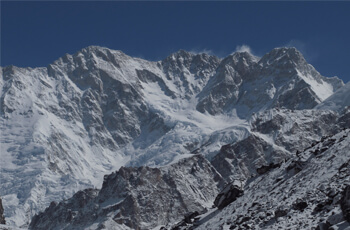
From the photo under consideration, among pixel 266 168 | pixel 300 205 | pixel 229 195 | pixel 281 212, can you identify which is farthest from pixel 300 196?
pixel 266 168

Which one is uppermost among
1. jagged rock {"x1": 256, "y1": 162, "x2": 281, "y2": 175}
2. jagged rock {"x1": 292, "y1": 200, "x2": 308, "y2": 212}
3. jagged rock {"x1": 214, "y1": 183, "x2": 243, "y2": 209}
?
jagged rock {"x1": 256, "y1": 162, "x2": 281, "y2": 175}

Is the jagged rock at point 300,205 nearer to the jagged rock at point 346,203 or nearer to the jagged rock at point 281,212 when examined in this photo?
the jagged rock at point 281,212

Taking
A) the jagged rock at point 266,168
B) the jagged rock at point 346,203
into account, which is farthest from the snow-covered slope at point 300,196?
the jagged rock at point 266,168

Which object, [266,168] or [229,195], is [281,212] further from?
[266,168]

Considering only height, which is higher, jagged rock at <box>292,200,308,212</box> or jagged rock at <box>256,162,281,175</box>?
jagged rock at <box>256,162,281,175</box>

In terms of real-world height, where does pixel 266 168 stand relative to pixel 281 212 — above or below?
above

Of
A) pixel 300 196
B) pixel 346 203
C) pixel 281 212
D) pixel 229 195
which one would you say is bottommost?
pixel 346 203

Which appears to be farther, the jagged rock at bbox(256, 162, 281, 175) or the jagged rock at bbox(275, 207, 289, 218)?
the jagged rock at bbox(256, 162, 281, 175)

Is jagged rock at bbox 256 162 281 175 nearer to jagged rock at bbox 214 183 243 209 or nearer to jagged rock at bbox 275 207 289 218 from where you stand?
jagged rock at bbox 214 183 243 209

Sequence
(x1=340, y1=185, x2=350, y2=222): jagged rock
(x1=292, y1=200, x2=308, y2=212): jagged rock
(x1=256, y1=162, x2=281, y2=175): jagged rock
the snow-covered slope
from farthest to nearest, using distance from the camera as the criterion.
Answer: (x1=256, y1=162, x2=281, y2=175): jagged rock, (x1=292, y1=200, x2=308, y2=212): jagged rock, the snow-covered slope, (x1=340, y1=185, x2=350, y2=222): jagged rock

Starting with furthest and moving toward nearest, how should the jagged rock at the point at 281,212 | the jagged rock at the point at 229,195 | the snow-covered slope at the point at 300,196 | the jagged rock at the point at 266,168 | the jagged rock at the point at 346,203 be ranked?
the jagged rock at the point at 266,168, the jagged rock at the point at 229,195, the jagged rock at the point at 281,212, the snow-covered slope at the point at 300,196, the jagged rock at the point at 346,203

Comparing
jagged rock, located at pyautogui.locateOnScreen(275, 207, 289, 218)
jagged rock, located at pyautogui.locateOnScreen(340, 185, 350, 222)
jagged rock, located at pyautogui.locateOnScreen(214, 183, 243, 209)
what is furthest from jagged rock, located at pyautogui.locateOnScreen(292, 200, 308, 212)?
jagged rock, located at pyautogui.locateOnScreen(214, 183, 243, 209)

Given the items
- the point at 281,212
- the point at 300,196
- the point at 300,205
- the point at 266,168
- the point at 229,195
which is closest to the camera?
the point at 300,205

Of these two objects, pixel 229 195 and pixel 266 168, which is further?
pixel 266 168
